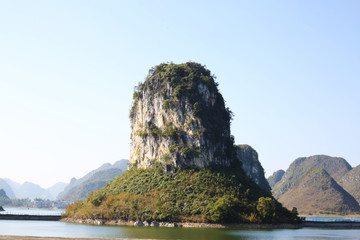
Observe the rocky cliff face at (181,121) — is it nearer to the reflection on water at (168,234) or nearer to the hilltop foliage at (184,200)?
the hilltop foliage at (184,200)

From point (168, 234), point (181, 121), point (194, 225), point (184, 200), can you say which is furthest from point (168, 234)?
point (181, 121)

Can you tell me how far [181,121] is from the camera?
113 meters

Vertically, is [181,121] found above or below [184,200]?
above

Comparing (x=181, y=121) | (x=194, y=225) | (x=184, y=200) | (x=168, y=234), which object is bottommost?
(x=168, y=234)

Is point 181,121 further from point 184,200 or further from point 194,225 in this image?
point 194,225

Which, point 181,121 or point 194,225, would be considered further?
point 181,121

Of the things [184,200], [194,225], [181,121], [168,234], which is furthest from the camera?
[181,121]

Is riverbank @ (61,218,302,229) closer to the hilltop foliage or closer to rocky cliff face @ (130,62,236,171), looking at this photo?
the hilltop foliage

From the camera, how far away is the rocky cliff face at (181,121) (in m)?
108

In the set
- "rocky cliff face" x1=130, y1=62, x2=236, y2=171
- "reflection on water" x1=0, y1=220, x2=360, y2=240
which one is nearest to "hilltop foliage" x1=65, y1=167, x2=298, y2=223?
"rocky cliff face" x1=130, y1=62, x2=236, y2=171

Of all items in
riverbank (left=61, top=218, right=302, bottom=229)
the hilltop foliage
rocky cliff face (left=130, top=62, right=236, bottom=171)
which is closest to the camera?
riverbank (left=61, top=218, right=302, bottom=229)

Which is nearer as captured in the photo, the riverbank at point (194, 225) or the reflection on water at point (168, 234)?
the reflection on water at point (168, 234)

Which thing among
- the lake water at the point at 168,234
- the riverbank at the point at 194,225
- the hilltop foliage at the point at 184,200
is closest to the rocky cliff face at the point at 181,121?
the hilltop foliage at the point at 184,200

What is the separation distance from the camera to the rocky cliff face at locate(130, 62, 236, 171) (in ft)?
356
